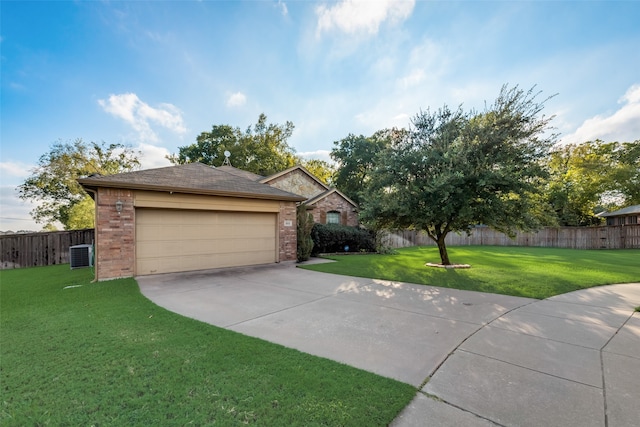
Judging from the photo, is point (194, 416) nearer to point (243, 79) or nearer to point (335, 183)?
point (243, 79)

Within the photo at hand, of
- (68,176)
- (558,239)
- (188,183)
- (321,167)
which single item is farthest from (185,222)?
(321,167)

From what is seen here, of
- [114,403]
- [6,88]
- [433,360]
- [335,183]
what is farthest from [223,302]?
[335,183]

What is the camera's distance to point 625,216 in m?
22.7

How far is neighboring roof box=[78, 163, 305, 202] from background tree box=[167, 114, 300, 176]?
17977mm

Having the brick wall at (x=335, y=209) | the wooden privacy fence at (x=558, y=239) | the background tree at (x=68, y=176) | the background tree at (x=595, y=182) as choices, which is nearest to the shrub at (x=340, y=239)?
the wooden privacy fence at (x=558, y=239)

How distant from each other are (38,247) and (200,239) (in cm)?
813

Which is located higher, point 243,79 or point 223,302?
point 243,79

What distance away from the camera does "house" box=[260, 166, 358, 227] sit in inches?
672

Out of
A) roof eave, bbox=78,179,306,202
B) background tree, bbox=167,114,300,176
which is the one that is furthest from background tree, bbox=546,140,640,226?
background tree, bbox=167,114,300,176

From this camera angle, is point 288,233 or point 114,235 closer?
point 114,235

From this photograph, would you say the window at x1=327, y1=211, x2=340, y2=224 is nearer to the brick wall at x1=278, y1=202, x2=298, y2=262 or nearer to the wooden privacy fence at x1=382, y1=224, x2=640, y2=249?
the wooden privacy fence at x1=382, y1=224, x2=640, y2=249

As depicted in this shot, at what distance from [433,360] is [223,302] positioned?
12.4 ft

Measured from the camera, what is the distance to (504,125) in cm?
817

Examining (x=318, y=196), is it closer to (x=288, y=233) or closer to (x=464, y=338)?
(x=288, y=233)
